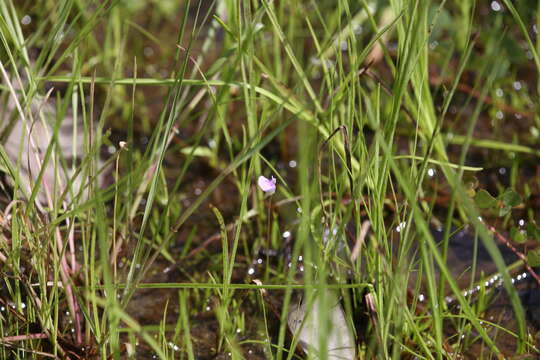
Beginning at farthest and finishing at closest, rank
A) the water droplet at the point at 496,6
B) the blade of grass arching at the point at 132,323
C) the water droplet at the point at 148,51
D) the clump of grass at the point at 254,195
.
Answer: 1. the water droplet at the point at 148,51
2. the water droplet at the point at 496,6
3. the clump of grass at the point at 254,195
4. the blade of grass arching at the point at 132,323

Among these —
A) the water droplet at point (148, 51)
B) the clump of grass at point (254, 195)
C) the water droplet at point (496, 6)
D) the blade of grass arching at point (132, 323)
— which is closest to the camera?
→ the blade of grass arching at point (132, 323)

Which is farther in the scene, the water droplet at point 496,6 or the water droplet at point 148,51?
the water droplet at point 148,51

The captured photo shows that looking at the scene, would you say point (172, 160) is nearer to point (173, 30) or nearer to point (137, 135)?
point (137, 135)

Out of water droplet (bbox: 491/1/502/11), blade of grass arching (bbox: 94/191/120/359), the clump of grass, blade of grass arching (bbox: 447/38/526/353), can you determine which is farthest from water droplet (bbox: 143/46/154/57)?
blade of grass arching (bbox: 447/38/526/353)

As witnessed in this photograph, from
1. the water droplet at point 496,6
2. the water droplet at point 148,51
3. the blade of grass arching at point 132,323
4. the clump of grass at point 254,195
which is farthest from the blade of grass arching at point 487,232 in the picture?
the water droplet at point 148,51

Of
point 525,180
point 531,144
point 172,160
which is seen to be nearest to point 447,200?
point 525,180

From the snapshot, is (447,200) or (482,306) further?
(447,200)

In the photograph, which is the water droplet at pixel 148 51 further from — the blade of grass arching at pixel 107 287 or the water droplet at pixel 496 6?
the blade of grass arching at pixel 107 287

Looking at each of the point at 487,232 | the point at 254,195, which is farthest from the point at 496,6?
the point at 487,232

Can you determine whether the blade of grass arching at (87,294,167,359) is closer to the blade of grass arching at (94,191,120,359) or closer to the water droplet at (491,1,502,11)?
the blade of grass arching at (94,191,120,359)
